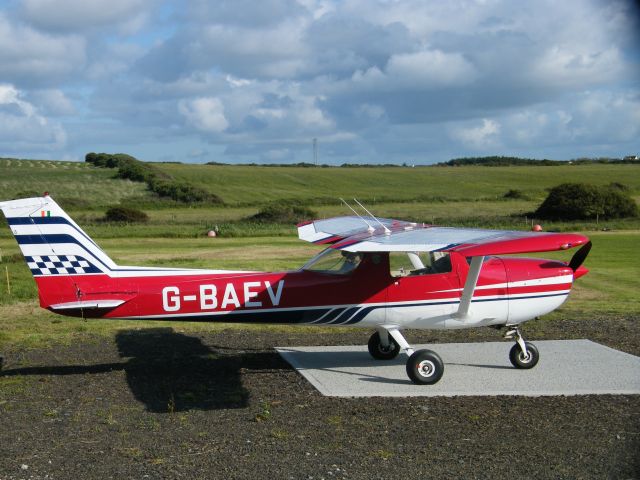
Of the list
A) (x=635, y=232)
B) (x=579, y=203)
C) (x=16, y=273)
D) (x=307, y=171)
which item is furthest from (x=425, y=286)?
(x=307, y=171)

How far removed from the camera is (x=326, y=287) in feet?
36.8

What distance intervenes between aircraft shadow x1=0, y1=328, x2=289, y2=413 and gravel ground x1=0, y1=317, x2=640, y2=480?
0.04m

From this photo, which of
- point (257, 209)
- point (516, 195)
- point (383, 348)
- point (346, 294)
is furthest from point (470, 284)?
point (516, 195)

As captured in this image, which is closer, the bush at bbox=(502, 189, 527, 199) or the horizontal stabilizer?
the horizontal stabilizer

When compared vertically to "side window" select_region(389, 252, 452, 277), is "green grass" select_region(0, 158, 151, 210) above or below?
above

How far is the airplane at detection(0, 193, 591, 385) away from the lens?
1077cm

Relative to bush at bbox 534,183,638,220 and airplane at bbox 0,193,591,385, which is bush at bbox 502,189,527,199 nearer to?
bush at bbox 534,183,638,220

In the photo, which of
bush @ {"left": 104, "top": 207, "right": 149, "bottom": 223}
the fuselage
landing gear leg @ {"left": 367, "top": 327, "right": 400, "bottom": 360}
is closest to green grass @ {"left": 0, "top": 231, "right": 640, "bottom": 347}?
landing gear leg @ {"left": 367, "top": 327, "right": 400, "bottom": 360}

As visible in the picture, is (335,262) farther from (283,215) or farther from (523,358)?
(283,215)

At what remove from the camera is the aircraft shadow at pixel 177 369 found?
33.7 ft

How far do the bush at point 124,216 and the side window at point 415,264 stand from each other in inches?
1758

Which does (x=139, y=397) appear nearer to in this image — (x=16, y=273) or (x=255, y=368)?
(x=255, y=368)

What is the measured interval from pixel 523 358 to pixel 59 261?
695cm

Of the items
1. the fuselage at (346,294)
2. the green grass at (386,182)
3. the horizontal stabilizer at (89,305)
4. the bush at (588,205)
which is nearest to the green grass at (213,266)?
the horizontal stabilizer at (89,305)
